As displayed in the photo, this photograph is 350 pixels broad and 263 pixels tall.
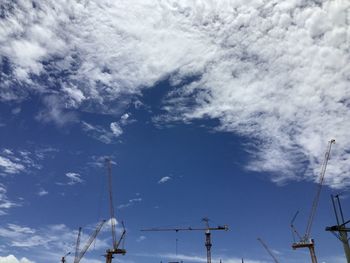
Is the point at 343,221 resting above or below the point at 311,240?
below

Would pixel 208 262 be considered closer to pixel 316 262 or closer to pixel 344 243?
pixel 316 262

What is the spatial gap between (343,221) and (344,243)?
29.1 feet

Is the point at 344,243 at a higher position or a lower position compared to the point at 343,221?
lower

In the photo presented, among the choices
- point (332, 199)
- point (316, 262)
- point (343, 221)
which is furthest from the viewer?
point (316, 262)

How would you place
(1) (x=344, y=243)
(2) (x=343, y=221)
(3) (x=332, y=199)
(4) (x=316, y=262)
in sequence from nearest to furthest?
1. (1) (x=344, y=243)
2. (2) (x=343, y=221)
3. (3) (x=332, y=199)
4. (4) (x=316, y=262)

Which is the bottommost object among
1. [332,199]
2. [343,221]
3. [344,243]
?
[344,243]

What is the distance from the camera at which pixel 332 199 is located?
122 meters

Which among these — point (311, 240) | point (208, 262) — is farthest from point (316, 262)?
point (208, 262)

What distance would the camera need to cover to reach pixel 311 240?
644 ft

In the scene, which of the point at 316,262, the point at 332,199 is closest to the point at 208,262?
the point at 316,262

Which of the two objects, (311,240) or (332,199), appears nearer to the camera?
(332,199)

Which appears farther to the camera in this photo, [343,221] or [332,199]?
[332,199]

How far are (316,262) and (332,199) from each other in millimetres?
82726

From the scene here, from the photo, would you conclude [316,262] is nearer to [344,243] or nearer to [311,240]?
[311,240]
